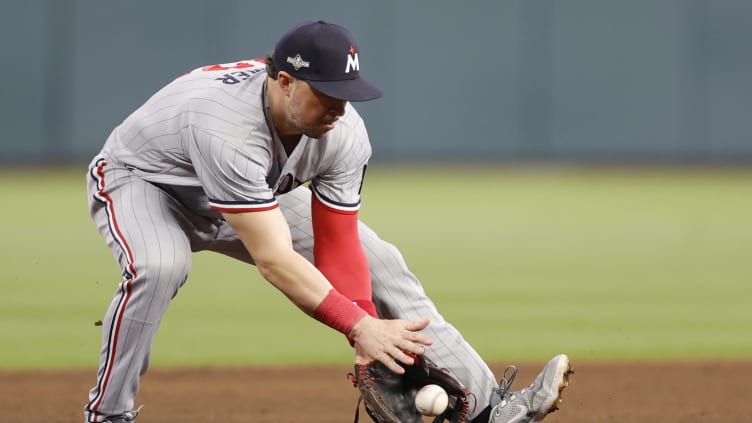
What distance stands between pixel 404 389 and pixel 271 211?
888 millimetres

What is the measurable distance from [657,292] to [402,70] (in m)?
9.58

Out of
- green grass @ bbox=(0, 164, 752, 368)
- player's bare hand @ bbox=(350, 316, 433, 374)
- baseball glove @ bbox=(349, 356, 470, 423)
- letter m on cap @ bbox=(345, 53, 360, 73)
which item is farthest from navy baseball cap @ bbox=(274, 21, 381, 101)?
green grass @ bbox=(0, 164, 752, 368)

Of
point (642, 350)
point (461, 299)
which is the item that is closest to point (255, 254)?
point (642, 350)

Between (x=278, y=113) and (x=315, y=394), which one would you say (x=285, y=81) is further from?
(x=315, y=394)

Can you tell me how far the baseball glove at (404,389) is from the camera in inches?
150

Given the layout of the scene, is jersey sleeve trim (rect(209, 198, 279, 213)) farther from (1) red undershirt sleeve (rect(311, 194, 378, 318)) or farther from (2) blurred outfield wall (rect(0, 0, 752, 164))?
(2) blurred outfield wall (rect(0, 0, 752, 164))

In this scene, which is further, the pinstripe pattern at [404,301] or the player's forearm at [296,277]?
the pinstripe pattern at [404,301]

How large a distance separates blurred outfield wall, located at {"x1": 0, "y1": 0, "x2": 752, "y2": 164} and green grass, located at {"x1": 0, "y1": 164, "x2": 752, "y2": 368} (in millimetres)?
2152

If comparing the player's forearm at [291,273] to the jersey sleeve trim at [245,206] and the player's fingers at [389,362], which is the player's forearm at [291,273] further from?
the player's fingers at [389,362]

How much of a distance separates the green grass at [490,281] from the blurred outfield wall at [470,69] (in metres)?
2.15

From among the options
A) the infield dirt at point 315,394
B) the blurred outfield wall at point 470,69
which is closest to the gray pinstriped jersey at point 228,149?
the infield dirt at point 315,394

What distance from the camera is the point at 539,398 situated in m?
3.77

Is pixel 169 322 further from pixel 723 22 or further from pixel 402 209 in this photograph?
pixel 723 22

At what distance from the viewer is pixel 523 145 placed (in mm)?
16562
